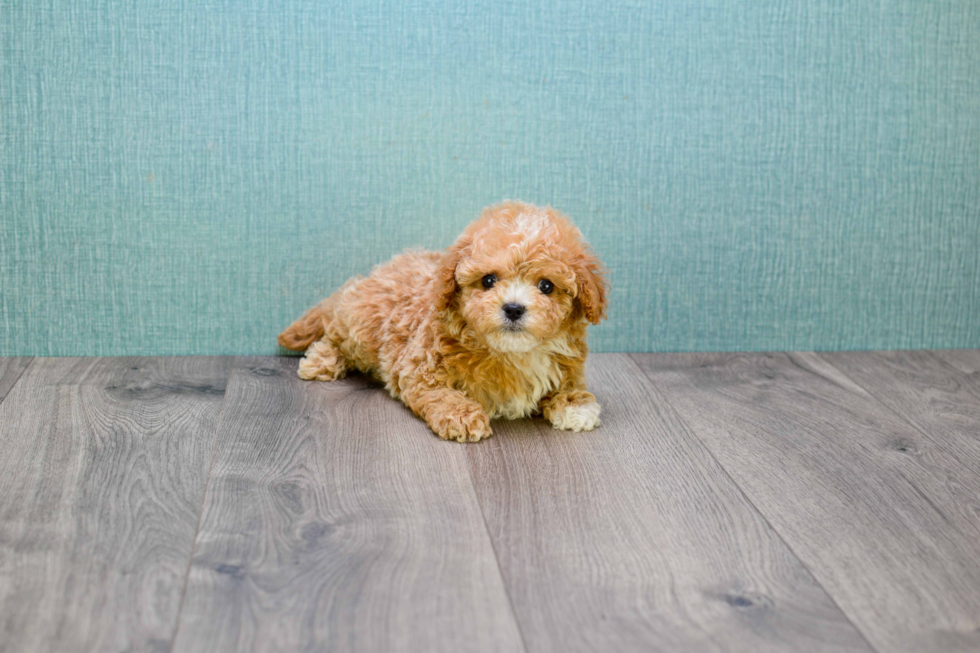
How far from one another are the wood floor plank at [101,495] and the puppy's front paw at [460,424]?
1.45 ft

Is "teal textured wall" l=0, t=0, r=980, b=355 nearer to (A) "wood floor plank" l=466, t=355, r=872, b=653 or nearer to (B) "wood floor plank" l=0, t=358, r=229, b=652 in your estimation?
(B) "wood floor plank" l=0, t=358, r=229, b=652

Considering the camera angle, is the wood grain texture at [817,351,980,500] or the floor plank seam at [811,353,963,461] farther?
the floor plank seam at [811,353,963,461]

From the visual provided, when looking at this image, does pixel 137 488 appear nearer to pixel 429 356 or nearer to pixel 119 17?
pixel 429 356

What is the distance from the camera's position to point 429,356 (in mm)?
1963

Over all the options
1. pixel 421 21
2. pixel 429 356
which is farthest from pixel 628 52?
pixel 429 356

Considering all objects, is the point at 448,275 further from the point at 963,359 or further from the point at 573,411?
the point at 963,359

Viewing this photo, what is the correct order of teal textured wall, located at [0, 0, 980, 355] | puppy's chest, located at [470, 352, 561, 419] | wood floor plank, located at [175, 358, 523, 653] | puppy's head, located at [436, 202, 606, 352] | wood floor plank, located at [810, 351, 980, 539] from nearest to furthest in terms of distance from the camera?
1. wood floor plank, located at [175, 358, 523, 653]
2. wood floor plank, located at [810, 351, 980, 539]
3. puppy's head, located at [436, 202, 606, 352]
4. puppy's chest, located at [470, 352, 561, 419]
5. teal textured wall, located at [0, 0, 980, 355]

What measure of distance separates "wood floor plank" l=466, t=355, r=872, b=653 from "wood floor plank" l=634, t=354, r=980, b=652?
0.18 ft

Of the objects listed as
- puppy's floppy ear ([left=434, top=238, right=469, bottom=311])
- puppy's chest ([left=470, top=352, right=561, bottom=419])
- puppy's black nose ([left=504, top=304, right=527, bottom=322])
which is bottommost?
puppy's chest ([left=470, top=352, right=561, bottom=419])

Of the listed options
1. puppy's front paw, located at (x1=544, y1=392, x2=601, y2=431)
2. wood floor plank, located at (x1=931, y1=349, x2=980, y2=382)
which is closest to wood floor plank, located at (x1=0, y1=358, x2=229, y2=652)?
puppy's front paw, located at (x1=544, y1=392, x2=601, y2=431)

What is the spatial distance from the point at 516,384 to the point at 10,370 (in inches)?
47.2

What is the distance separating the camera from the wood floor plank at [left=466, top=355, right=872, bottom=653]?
1255 millimetres

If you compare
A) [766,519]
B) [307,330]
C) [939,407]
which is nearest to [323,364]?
[307,330]

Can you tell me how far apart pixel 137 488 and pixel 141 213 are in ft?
2.89
